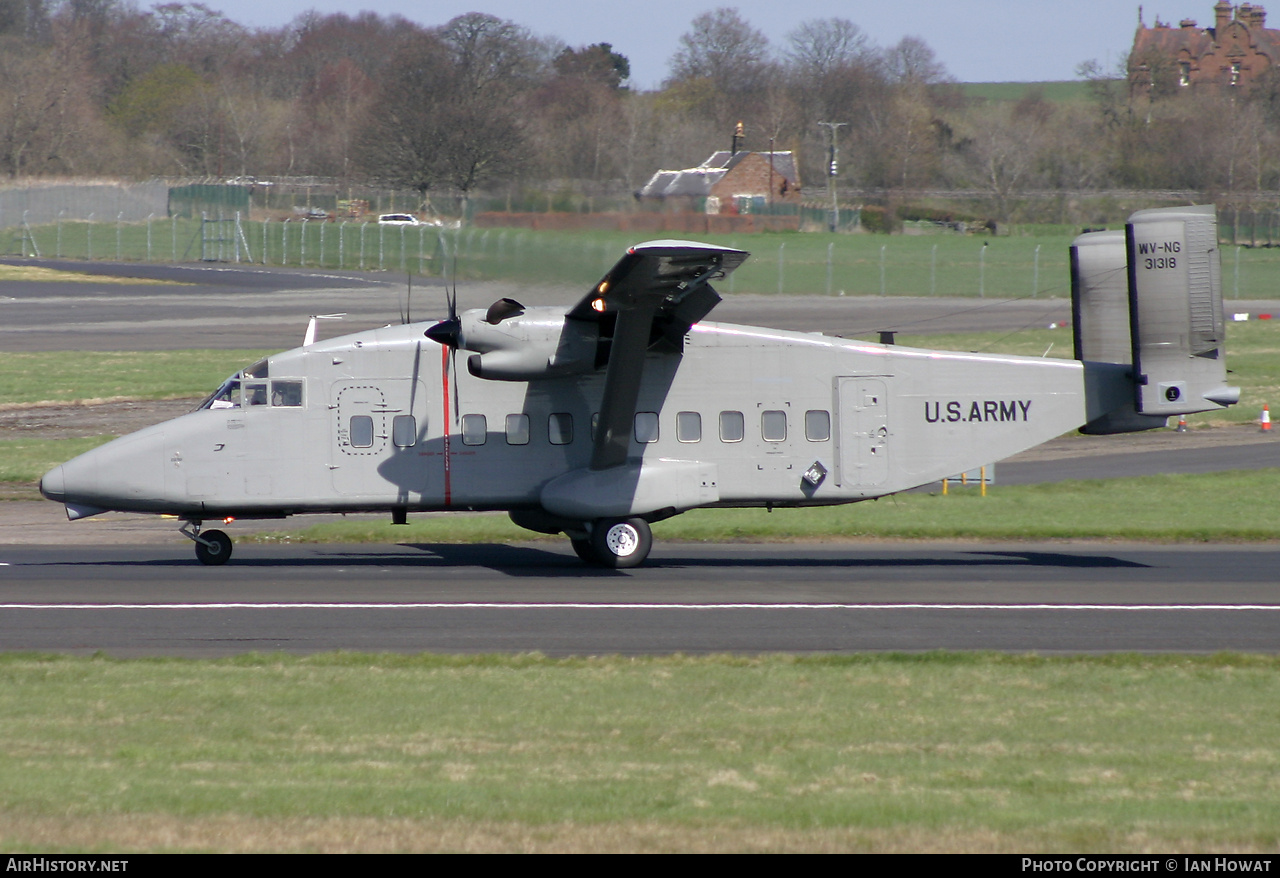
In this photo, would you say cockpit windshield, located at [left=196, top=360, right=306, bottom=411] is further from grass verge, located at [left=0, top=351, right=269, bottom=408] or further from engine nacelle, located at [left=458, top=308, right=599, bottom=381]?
grass verge, located at [left=0, top=351, right=269, bottom=408]

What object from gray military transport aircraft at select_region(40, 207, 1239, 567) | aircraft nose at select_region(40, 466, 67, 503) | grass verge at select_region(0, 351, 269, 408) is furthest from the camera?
grass verge at select_region(0, 351, 269, 408)

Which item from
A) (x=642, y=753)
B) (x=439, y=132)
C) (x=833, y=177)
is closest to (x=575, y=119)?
(x=439, y=132)

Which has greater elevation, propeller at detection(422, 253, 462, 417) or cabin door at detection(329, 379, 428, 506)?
propeller at detection(422, 253, 462, 417)

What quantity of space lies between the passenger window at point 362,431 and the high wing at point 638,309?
304 centimetres

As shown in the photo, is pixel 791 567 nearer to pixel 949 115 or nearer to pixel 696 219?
pixel 696 219

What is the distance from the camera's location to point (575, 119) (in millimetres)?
33500

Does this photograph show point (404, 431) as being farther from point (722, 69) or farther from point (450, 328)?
point (722, 69)

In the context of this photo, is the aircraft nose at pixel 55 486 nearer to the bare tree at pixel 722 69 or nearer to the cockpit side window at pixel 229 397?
the cockpit side window at pixel 229 397

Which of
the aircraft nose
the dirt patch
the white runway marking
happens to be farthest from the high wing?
the dirt patch

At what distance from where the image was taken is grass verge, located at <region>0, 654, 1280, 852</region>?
6.82 metres

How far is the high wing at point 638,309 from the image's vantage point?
48.6 feet

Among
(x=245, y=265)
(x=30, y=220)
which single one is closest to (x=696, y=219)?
(x=245, y=265)

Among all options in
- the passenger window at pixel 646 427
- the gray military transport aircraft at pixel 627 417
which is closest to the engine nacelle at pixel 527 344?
the gray military transport aircraft at pixel 627 417

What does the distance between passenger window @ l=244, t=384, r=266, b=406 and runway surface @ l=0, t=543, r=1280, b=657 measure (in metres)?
2.26
